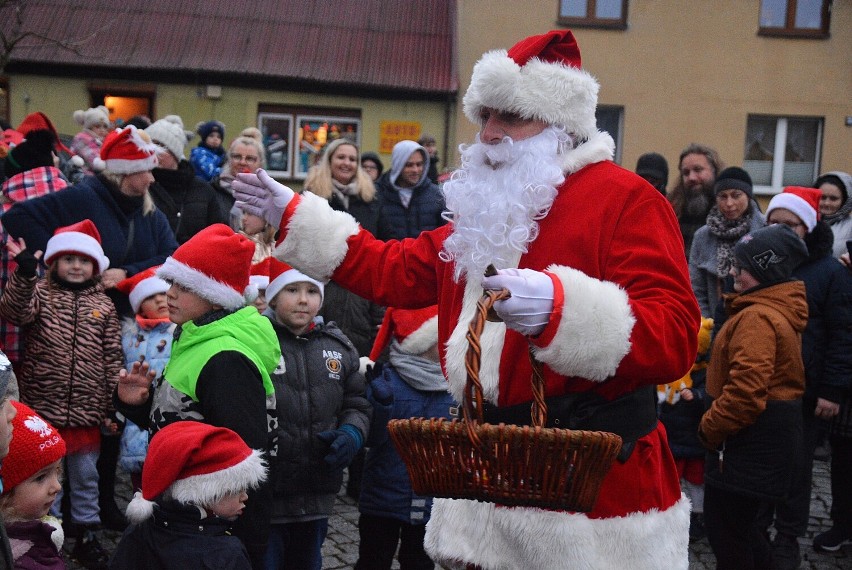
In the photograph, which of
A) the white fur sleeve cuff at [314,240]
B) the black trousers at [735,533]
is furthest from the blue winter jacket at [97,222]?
the black trousers at [735,533]

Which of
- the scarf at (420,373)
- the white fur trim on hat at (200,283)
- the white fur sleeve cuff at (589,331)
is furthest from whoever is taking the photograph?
the scarf at (420,373)

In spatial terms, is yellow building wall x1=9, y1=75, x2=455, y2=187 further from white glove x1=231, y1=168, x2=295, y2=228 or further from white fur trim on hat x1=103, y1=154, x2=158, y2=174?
white glove x1=231, y1=168, x2=295, y2=228

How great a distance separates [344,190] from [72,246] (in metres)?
2.64

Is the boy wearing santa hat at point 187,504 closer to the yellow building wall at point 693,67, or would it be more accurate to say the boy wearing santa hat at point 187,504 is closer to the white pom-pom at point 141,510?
the white pom-pom at point 141,510

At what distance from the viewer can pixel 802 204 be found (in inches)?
220

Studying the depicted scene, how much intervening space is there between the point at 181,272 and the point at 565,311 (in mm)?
1751

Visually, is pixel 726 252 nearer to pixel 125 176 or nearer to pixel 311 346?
pixel 311 346

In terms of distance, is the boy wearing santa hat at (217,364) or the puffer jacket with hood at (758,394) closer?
the boy wearing santa hat at (217,364)

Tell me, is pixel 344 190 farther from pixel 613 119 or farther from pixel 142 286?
pixel 613 119

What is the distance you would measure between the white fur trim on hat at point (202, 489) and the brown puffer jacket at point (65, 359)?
7.16 ft

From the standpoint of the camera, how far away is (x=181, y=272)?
139 inches

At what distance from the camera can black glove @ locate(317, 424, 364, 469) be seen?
12.9ft

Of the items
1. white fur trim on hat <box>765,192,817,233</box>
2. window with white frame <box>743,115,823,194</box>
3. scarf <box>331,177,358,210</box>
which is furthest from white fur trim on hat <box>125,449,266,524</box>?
window with white frame <box>743,115,823,194</box>

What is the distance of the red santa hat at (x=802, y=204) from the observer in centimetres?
558
